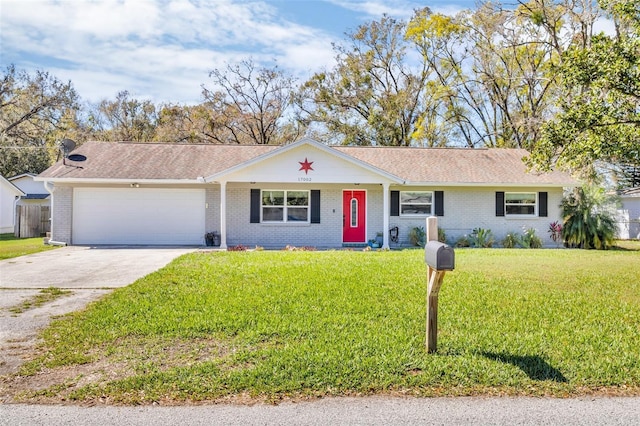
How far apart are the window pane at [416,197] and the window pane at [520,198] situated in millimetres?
3120

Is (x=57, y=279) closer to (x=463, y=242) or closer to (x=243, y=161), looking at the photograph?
(x=243, y=161)

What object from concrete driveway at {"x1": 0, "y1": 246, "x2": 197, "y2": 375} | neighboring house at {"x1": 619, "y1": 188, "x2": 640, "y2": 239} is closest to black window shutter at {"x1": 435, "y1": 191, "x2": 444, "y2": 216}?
concrete driveway at {"x1": 0, "y1": 246, "x2": 197, "y2": 375}

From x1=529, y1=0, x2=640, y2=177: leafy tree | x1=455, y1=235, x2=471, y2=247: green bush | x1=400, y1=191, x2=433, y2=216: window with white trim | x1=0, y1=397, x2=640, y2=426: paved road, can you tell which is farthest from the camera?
x1=400, y1=191, x2=433, y2=216: window with white trim

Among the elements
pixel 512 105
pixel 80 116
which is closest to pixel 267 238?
pixel 512 105

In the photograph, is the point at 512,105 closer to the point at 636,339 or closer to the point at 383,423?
the point at 636,339

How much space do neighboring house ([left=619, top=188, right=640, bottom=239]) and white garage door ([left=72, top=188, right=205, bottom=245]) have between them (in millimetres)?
21430

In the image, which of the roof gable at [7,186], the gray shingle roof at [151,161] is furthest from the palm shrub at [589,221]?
the roof gable at [7,186]

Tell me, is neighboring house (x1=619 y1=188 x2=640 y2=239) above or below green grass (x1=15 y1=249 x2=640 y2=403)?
above

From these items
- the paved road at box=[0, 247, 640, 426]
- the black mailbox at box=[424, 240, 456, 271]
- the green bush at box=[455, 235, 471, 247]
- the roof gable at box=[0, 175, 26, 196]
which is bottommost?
the paved road at box=[0, 247, 640, 426]

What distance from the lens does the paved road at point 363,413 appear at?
338 centimetres

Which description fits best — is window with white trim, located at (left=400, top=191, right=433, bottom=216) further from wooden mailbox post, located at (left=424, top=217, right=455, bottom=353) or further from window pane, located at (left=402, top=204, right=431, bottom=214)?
wooden mailbox post, located at (left=424, top=217, right=455, bottom=353)

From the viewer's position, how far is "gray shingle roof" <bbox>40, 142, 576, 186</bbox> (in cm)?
1728

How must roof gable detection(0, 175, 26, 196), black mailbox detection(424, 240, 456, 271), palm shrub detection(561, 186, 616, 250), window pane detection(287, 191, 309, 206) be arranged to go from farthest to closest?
roof gable detection(0, 175, 26, 196), window pane detection(287, 191, 309, 206), palm shrub detection(561, 186, 616, 250), black mailbox detection(424, 240, 456, 271)

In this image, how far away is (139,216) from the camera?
17328 mm
